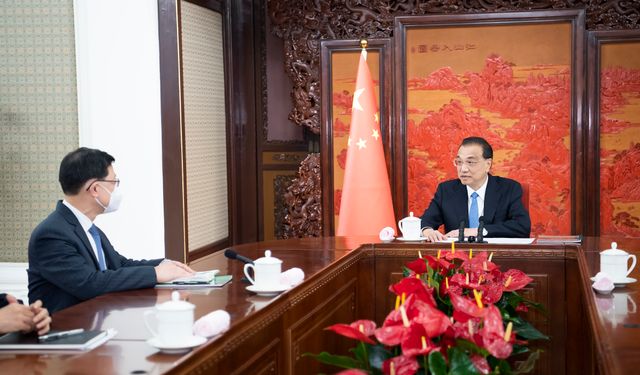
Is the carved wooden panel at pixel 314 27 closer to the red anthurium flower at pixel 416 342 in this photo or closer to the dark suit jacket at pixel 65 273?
the dark suit jacket at pixel 65 273

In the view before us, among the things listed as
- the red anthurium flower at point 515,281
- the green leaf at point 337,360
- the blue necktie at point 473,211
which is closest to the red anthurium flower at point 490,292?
the red anthurium flower at point 515,281

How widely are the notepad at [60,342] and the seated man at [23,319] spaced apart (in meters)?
0.02

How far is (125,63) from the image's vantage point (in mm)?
5508

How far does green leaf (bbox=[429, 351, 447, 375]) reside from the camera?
5.24 ft

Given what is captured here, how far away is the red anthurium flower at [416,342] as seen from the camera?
5.26 feet

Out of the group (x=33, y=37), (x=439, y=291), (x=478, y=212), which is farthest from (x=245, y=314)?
(x=33, y=37)

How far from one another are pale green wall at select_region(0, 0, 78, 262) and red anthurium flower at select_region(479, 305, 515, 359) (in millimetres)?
4485

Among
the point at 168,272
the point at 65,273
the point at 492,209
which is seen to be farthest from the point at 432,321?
the point at 492,209

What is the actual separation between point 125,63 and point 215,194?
4.15ft

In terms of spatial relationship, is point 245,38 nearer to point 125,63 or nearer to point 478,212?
point 125,63

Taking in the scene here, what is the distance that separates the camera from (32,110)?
5793 millimetres

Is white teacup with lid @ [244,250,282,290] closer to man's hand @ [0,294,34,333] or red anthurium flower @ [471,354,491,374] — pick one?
man's hand @ [0,294,34,333]

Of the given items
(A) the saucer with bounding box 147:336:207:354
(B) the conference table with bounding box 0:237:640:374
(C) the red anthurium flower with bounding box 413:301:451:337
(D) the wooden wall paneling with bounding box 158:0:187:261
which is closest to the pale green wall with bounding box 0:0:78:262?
(D) the wooden wall paneling with bounding box 158:0:187:261

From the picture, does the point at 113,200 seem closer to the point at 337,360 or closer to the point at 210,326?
the point at 210,326
